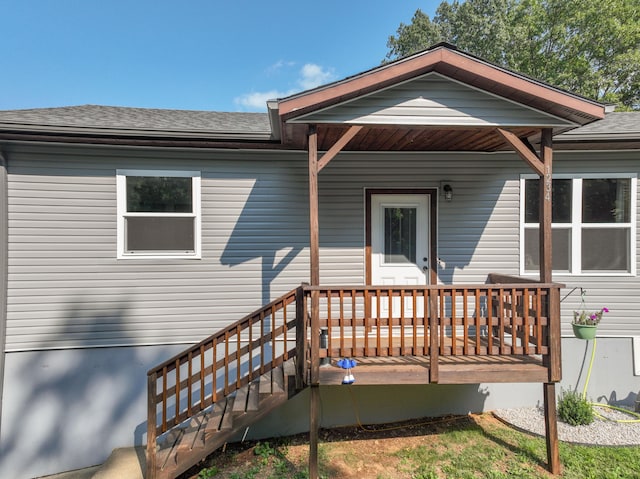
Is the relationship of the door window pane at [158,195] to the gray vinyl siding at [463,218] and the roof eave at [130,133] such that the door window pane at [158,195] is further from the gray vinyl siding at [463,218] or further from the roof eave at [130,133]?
the gray vinyl siding at [463,218]

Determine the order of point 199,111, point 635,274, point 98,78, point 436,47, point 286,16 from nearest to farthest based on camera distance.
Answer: point 436,47
point 635,274
point 199,111
point 98,78
point 286,16

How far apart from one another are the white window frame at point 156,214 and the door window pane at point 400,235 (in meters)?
2.59

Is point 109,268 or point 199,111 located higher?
point 199,111

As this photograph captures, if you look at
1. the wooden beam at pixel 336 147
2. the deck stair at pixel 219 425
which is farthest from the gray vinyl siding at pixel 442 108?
the deck stair at pixel 219 425

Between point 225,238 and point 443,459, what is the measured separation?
366cm

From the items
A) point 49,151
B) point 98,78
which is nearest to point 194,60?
point 98,78

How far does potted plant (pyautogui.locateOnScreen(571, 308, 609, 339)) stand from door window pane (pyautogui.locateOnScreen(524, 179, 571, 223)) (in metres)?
1.27

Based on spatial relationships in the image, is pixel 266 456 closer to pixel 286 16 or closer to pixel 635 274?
pixel 635 274

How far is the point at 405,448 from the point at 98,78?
542 inches

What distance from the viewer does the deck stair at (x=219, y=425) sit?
3.17 meters

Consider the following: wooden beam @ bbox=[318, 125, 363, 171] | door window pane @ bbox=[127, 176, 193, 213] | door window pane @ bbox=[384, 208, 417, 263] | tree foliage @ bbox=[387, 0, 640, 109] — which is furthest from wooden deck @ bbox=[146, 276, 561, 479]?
tree foliage @ bbox=[387, 0, 640, 109]

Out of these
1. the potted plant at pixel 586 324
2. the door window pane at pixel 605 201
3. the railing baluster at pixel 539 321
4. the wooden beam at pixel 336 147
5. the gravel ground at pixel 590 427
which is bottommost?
the gravel ground at pixel 590 427

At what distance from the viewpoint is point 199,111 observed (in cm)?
597

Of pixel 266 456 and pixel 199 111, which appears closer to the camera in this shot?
pixel 266 456
